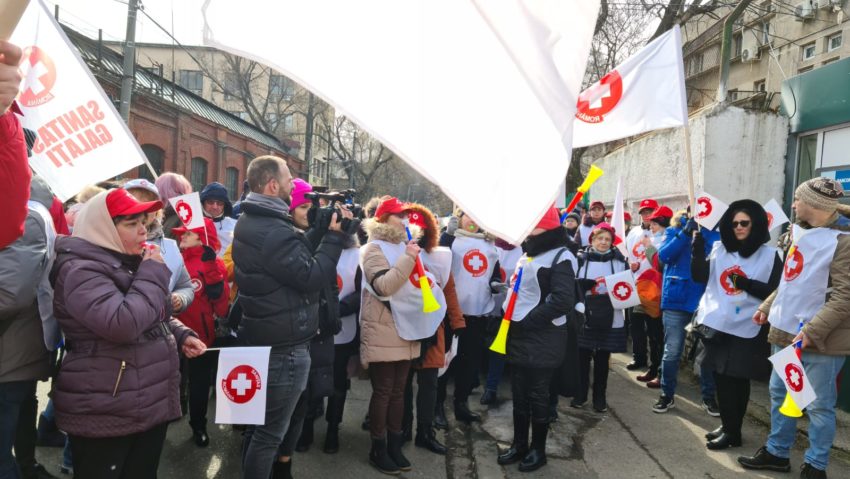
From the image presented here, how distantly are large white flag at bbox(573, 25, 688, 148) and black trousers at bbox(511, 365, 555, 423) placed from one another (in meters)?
2.00

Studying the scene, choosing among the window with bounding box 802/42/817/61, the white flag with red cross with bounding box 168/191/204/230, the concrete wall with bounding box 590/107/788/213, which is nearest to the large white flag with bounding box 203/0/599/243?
the white flag with red cross with bounding box 168/191/204/230

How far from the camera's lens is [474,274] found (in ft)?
17.5

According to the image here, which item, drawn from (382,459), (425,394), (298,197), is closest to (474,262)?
(425,394)

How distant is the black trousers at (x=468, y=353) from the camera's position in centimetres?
523

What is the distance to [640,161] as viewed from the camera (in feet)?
37.7

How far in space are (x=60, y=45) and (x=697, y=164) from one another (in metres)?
8.37

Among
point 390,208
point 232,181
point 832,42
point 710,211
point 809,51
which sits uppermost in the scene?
point 809,51

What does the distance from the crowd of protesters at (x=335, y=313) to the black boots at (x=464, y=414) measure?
0.02m

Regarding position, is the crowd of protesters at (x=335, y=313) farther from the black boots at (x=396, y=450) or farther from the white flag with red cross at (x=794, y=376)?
the white flag with red cross at (x=794, y=376)

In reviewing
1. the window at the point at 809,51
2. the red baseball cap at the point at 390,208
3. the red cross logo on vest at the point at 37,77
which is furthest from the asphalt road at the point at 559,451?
the window at the point at 809,51

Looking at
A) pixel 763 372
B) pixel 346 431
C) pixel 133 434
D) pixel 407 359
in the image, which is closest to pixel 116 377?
pixel 133 434

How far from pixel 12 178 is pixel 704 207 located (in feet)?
17.7

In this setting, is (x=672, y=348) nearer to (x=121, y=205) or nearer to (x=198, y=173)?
(x=121, y=205)

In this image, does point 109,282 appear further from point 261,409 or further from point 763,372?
point 763,372
